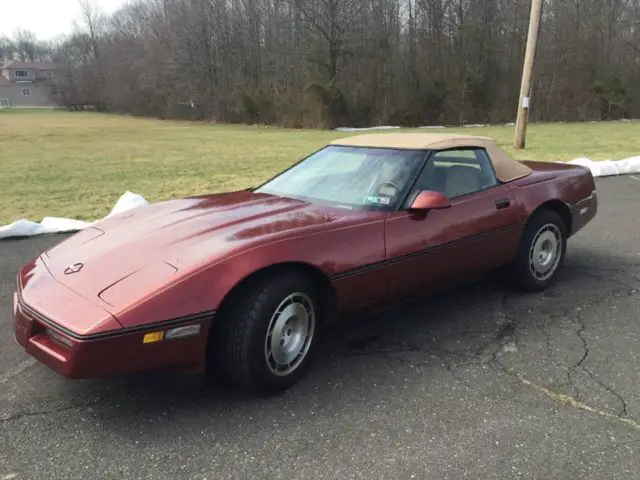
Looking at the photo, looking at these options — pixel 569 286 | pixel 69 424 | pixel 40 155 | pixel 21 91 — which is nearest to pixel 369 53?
pixel 40 155

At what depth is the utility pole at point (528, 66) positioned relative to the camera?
555 inches

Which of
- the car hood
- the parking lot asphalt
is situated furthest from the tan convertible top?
the parking lot asphalt

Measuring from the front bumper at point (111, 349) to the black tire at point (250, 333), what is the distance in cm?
13

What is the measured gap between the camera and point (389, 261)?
3.37m

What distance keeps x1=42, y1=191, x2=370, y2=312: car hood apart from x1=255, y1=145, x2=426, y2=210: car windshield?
0.18 meters

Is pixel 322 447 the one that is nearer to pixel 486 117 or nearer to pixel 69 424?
pixel 69 424

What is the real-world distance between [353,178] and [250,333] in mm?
1564

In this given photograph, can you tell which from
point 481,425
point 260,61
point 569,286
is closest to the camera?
point 481,425

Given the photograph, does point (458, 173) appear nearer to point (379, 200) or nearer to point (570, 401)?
point (379, 200)

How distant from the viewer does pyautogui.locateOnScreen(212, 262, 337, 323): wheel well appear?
279 centimetres

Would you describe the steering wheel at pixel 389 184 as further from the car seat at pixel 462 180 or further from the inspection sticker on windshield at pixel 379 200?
the car seat at pixel 462 180

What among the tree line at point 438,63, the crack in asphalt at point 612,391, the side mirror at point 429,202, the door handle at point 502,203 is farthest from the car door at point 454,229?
the tree line at point 438,63

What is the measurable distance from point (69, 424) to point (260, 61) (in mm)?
45727

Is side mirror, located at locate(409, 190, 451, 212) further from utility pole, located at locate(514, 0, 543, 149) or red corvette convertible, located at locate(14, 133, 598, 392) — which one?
utility pole, located at locate(514, 0, 543, 149)
